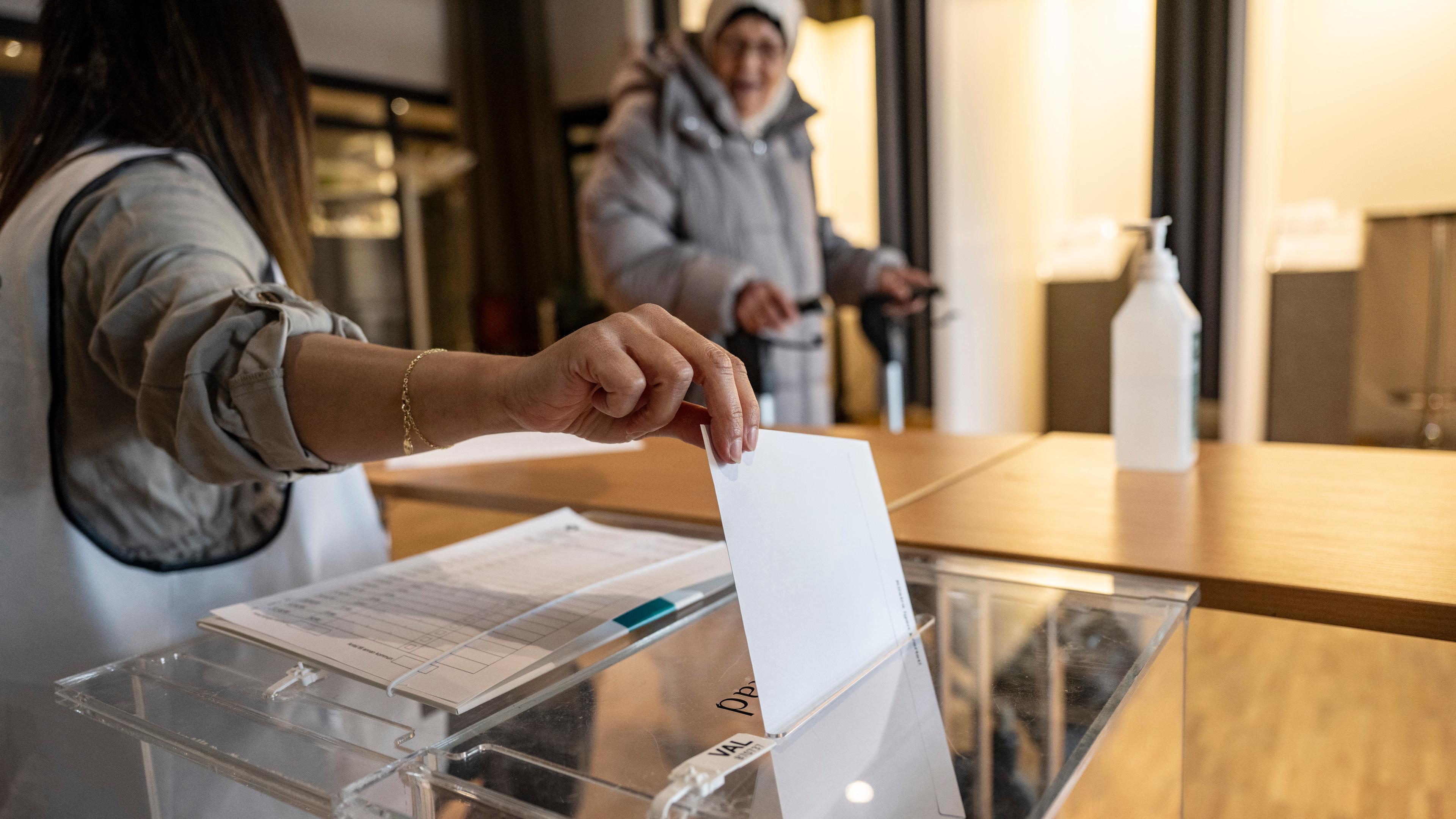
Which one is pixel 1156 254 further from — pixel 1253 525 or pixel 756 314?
pixel 756 314

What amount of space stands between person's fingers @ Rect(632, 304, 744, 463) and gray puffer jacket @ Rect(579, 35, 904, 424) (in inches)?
50.1

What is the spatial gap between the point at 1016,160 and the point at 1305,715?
2.68 m

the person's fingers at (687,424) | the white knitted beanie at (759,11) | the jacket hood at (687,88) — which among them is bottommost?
the person's fingers at (687,424)

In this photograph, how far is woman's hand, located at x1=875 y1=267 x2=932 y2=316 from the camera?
177 cm

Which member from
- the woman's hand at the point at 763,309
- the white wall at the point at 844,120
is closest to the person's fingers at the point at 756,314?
the woman's hand at the point at 763,309

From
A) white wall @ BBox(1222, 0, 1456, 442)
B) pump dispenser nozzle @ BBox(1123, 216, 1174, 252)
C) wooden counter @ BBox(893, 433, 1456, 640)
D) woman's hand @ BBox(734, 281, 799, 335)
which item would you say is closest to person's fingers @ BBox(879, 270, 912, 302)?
woman's hand @ BBox(734, 281, 799, 335)

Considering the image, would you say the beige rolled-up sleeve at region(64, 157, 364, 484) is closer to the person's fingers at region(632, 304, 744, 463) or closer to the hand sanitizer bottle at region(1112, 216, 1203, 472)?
the person's fingers at region(632, 304, 744, 463)

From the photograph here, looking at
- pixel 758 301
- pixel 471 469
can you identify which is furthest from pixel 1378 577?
pixel 758 301

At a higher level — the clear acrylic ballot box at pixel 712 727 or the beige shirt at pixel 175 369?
the beige shirt at pixel 175 369

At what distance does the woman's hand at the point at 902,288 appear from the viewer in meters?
1.77

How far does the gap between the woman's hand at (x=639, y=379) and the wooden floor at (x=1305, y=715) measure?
22.0 inches

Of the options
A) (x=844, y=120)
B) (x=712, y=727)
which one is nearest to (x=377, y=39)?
(x=844, y=120)

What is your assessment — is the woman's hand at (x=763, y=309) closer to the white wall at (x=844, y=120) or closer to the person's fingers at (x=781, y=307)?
the person's fingers at (x=781, y=307)

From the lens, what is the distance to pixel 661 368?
0.48 meters
